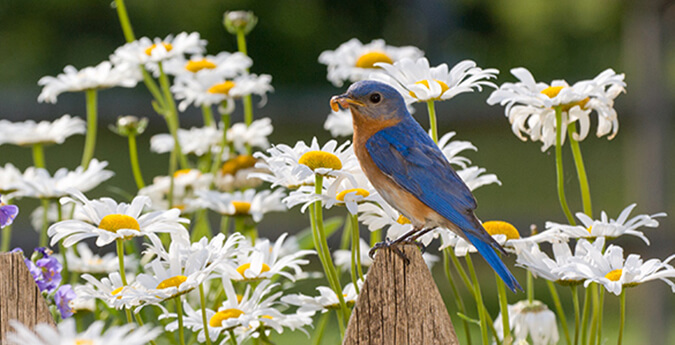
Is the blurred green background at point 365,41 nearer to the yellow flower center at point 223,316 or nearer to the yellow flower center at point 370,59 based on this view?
the yellow flower center at point 370,59

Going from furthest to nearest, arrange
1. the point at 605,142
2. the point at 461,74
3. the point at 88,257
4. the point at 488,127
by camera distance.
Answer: the point at 605,142
the point at 488,127
the point at 88,257
the point at 461,74

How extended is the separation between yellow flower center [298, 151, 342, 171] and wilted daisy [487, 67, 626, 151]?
0.22 meters

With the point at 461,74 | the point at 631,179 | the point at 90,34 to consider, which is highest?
the point at 90,34

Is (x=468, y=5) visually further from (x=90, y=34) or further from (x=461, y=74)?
(x=461, y=74)

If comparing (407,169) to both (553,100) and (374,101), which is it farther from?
(553,100)

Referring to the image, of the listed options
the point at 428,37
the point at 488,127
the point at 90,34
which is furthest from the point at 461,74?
the point at 90,34

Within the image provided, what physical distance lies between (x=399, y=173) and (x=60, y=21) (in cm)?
824

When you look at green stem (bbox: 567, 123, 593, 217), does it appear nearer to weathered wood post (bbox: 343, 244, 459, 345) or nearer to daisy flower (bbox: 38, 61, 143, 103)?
weathered wood post (bbox: 343, 244, 459, 345)

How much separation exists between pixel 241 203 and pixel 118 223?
49cm

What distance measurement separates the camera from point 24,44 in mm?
8445

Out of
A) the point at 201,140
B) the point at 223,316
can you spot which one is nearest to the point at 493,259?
the point at 223,316

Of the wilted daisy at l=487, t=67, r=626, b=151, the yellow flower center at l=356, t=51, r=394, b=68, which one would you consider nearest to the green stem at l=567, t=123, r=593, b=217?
the wilted daisy at l=487, t=67, r=626, b=151

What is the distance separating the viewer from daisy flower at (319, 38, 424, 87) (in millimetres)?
1680

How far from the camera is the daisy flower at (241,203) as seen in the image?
1.46 metres
